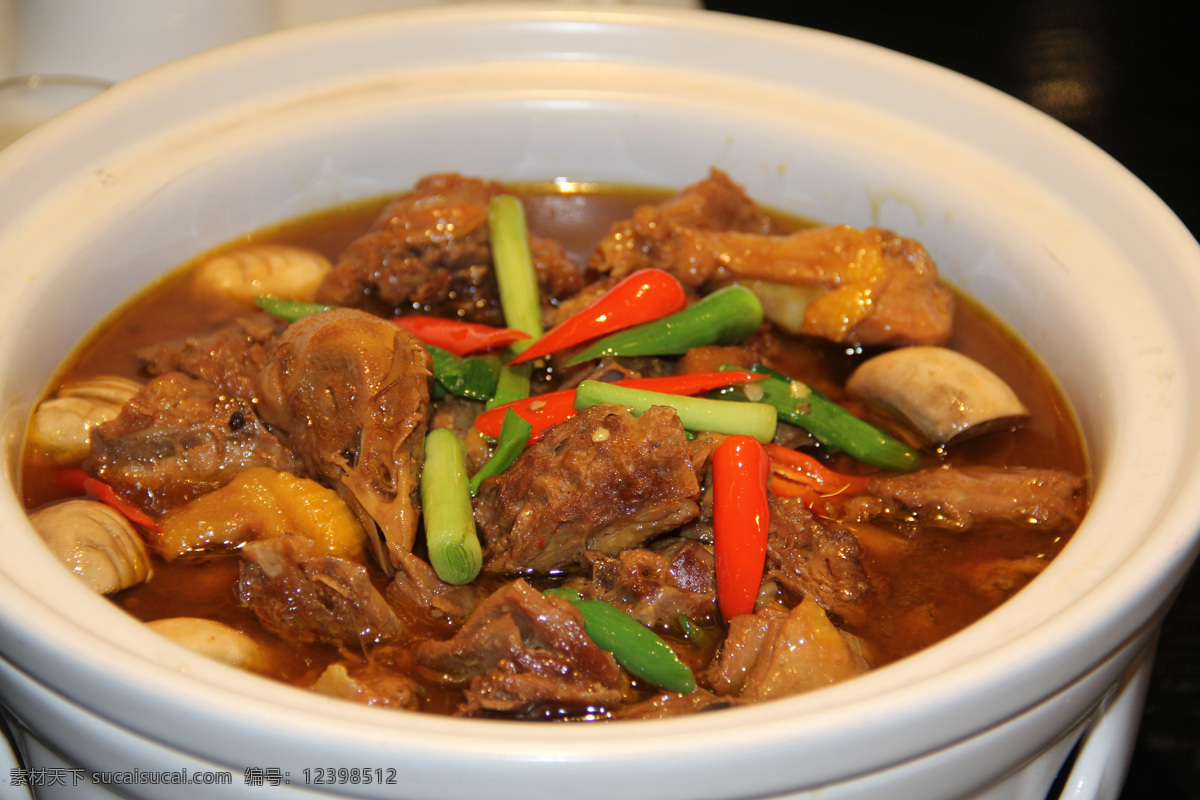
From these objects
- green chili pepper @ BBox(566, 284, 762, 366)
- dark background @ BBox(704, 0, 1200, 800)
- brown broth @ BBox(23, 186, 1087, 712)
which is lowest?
dark background @ BBox(704, 0, 1200, 800)

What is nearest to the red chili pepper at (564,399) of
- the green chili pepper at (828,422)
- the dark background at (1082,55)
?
the green chili pepper at (828,422)

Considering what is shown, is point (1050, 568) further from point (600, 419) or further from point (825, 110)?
point (825, 110)

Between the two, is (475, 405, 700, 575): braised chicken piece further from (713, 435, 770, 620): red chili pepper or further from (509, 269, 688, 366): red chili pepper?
(509, 269, 688, 366): red chili pepper

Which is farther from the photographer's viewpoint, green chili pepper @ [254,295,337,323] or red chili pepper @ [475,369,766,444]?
green chili pepper @ [254,295,337,323]

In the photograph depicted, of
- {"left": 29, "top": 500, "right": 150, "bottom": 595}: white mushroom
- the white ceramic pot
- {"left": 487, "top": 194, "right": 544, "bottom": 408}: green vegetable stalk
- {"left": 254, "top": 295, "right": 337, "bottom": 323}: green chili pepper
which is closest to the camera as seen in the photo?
the white ceramic pot

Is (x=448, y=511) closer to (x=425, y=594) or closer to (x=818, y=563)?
(x=425, y=594)

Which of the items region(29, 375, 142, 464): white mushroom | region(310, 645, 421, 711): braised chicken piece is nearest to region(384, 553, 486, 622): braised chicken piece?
region(310, 645, 421, 711): braised chicken piece
